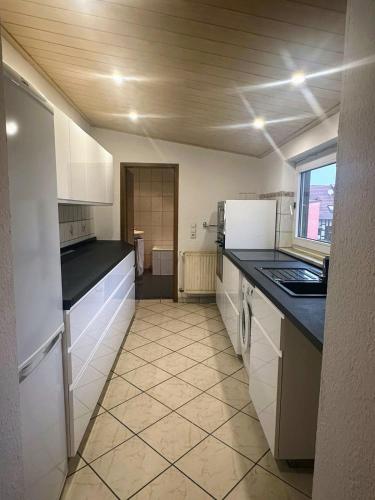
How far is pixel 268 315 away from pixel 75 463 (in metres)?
1.28

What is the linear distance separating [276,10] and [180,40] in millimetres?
540

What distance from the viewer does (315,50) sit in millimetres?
1396

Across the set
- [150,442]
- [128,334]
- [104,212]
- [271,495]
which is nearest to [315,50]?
[271,495]

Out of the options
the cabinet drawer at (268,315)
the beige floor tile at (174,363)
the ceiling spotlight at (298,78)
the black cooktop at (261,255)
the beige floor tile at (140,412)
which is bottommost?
the beige floor tile at (140,412)

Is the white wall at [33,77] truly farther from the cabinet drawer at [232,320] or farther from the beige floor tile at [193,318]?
the beige floor tile at [193,318]

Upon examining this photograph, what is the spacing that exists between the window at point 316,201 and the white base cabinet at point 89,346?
5.99ft

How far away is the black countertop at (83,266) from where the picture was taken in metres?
1.57

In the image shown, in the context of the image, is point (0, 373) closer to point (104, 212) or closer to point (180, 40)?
point (180, 40)

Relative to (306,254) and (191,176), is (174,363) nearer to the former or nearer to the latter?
(306,254)

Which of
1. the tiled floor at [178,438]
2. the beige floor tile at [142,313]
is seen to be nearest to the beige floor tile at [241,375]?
the tiled floor at [178,438]

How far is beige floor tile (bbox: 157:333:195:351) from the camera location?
2.98m

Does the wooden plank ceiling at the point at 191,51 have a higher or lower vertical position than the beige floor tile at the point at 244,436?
higher

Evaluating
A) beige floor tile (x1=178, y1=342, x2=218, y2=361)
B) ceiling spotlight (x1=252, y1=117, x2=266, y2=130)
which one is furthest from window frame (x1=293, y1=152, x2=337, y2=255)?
beige floor tile (x1=178, y1=342, x2=218, y2=361)

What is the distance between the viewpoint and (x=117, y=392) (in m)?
2.22
